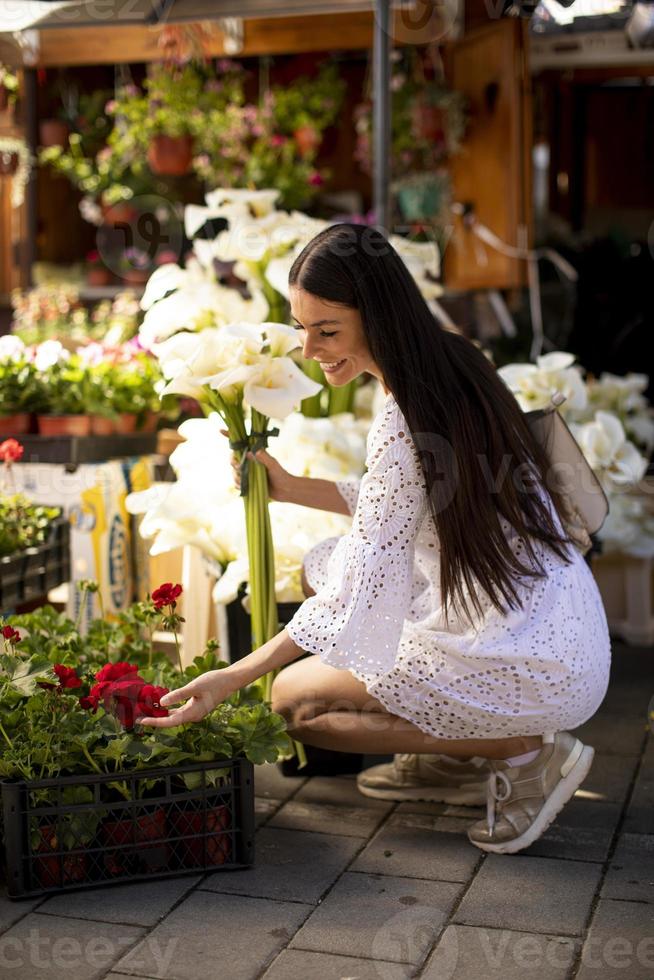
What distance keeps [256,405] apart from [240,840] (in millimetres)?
883

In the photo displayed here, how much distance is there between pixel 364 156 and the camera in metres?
6.71

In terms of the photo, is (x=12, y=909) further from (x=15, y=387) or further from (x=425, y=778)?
(x=15, y=387)

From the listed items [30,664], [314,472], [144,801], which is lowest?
[144,801]

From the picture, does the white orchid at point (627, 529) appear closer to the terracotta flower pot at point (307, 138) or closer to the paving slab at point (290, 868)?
the paving slab at point (290, 868)

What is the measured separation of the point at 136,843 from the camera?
7.92 ft

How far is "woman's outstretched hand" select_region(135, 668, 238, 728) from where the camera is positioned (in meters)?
2.30

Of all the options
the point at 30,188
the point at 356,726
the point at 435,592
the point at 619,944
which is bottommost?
the point at 619,944

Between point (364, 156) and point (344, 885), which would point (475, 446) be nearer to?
point (344, 885)

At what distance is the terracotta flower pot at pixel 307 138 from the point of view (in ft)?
21.8

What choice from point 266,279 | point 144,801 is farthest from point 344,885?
point 266,279

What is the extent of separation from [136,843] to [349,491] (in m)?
0.93

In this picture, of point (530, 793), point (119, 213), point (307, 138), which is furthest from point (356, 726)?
point (119, 213)

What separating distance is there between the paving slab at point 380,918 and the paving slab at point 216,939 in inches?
2.1

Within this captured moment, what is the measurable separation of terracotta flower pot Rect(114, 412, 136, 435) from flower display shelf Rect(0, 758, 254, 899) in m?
1.65
